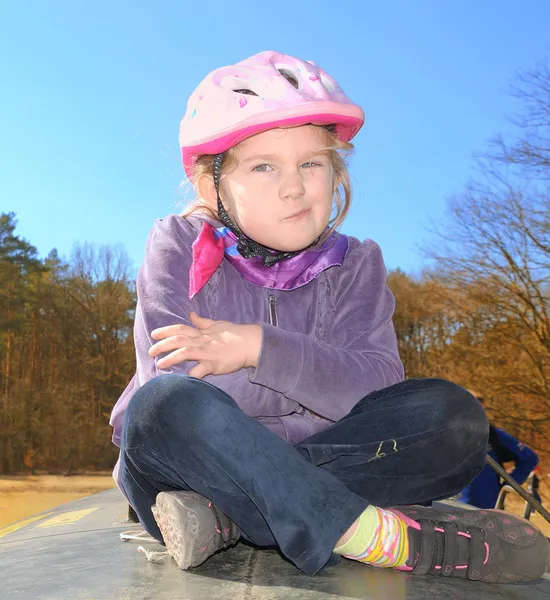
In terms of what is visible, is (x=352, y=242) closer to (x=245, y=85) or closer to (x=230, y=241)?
(x=230, y=241)

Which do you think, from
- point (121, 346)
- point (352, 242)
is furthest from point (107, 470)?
point (352, 242)

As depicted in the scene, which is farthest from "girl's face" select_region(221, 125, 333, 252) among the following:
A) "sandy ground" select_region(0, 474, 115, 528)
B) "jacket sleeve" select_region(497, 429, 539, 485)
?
"sandy ground" select_region(0, 474, 115, 528)

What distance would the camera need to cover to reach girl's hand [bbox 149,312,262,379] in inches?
61.4

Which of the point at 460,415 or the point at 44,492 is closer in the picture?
the point at 460,415

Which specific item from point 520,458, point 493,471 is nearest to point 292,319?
point 493,471

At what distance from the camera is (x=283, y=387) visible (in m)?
1.62

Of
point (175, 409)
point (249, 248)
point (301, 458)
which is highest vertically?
point (249, 248)

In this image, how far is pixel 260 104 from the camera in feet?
5.68

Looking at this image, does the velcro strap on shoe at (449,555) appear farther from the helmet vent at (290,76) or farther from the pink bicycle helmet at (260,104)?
the helmet vent at (290,76)

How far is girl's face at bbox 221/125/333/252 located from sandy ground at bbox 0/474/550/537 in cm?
1114

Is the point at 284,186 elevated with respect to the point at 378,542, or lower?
elevated

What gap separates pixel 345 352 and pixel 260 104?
62 centimetres

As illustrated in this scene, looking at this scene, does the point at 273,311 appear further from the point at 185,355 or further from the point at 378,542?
the point at 378,542

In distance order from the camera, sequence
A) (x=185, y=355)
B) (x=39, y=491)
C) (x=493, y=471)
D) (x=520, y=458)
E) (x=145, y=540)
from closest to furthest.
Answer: (x=185, y=355) → (x=145, y=540) → (x=493, y=471) → (x=520, y=458) → (x=39, y=491)
